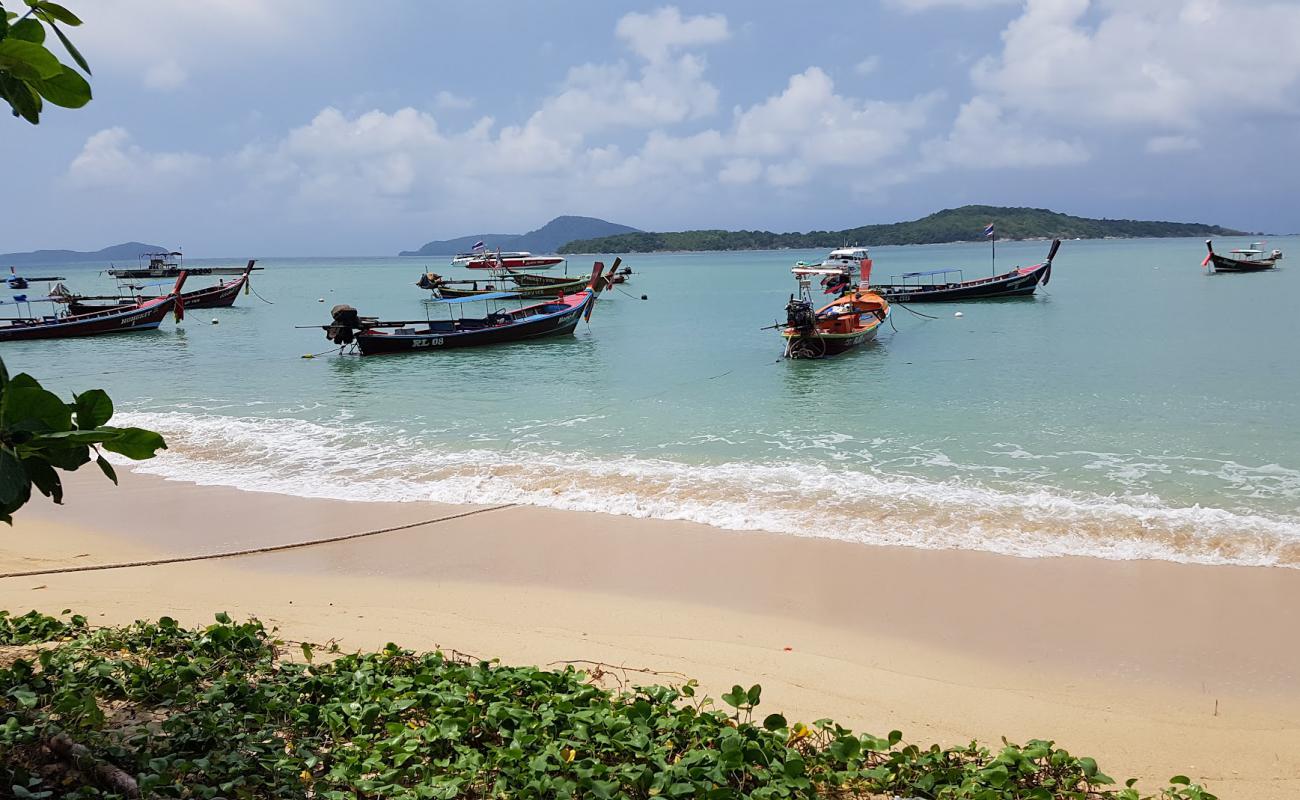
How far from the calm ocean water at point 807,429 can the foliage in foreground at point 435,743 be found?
15.2ft

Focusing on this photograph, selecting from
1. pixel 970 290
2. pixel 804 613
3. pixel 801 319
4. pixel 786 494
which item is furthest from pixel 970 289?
pixel 804 613

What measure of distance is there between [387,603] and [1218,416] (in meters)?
13.5

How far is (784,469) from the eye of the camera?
10.8 metres

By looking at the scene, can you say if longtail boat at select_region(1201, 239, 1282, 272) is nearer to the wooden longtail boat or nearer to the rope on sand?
the wooden longtail boat

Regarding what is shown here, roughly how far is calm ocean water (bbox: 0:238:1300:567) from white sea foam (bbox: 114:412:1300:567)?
0.14 ft

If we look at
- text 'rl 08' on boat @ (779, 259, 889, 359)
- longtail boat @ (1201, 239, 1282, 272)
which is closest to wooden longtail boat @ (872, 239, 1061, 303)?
text 'rl 08' on boat @ (779, 259, 889, 359)

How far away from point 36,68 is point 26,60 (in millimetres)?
24

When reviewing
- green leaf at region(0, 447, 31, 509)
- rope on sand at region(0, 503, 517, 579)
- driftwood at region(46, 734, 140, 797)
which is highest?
green leaf at region(0, 447, 31, 509)

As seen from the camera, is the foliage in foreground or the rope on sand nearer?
the foliage in foreground

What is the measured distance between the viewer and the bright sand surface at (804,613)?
15.1 ft

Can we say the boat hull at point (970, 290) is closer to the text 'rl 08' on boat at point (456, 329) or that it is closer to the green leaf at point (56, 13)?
the text 'rl 08' on boat at point (456, 329)

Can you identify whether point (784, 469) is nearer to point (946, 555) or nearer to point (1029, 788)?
point (946, 555)

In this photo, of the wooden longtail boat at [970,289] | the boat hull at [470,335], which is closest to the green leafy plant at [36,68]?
the boat hull at [470,335]

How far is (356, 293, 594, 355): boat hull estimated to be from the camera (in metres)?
24.1
